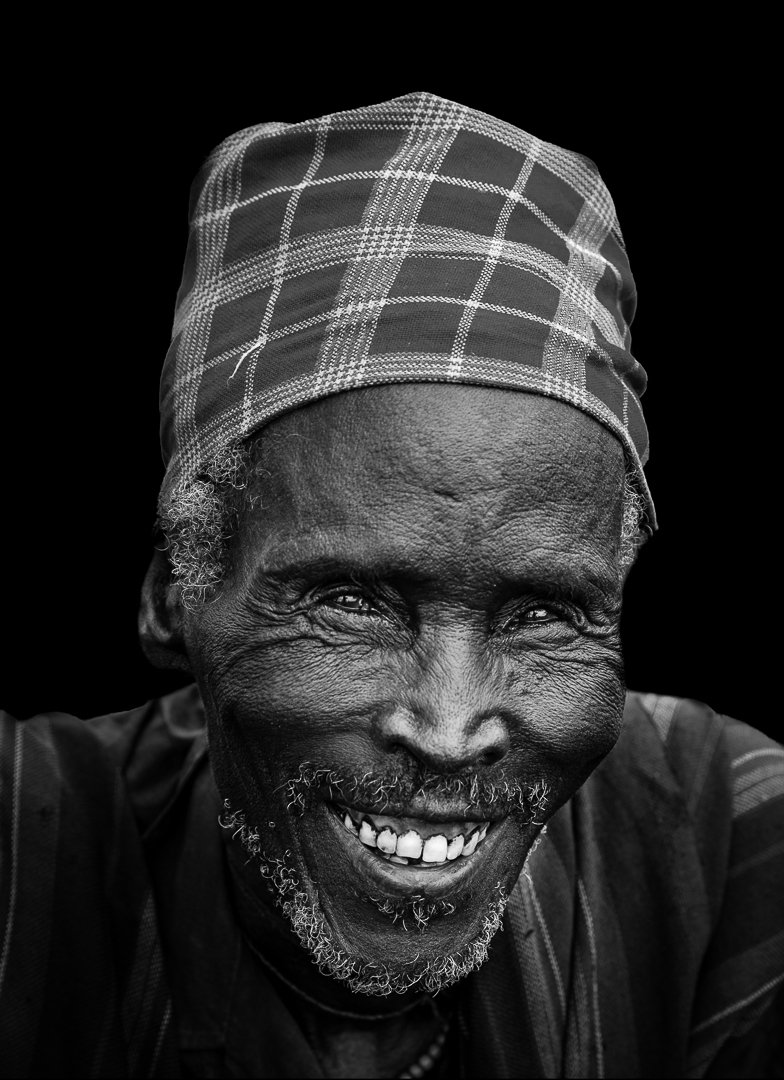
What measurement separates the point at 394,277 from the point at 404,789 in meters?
0.80

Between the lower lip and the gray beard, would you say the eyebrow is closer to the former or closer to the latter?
the lower lip

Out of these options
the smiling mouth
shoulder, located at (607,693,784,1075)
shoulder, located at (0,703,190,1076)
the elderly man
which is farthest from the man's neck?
shoulder, located at (607,693,784,1075)

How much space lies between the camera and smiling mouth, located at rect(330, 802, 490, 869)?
6.14 feet

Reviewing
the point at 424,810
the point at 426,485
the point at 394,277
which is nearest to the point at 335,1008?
the point at 424,810

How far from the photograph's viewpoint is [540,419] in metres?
1.86

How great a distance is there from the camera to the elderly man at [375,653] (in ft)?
5.98

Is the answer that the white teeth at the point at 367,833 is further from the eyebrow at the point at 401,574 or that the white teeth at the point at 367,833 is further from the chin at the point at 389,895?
the eyebrow at the point at 401,574

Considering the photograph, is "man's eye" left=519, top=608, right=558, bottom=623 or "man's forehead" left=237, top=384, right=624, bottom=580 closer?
"man's forehead" left=237, top=384, right=624, bottom=580

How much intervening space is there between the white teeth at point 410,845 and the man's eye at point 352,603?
1.15 ft

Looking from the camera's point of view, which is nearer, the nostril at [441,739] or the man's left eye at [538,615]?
the nostril at [441,739]

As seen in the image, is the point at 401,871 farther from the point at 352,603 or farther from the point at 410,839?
the point at 352,603

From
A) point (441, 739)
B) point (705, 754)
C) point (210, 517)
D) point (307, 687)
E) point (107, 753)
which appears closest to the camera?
point (441, 739)

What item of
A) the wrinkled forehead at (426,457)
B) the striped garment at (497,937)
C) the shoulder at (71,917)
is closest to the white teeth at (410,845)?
the wrinkled forehead at (426,457)

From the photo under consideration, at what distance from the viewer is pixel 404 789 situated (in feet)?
5.94
